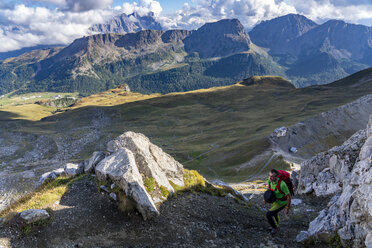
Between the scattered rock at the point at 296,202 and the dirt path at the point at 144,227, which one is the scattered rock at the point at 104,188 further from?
the scattered rock at the point at 296,202

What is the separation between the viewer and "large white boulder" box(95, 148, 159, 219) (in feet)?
52.1

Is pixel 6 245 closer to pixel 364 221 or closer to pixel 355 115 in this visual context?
pixel 364 221

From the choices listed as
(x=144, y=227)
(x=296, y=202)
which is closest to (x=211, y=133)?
(x=296, y=202)

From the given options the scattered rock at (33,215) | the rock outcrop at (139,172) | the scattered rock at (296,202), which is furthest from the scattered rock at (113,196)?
the scattered rock at (296,202)

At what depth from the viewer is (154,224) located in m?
15.4

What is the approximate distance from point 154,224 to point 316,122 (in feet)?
285

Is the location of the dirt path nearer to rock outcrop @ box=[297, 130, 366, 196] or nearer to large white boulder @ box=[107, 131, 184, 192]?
large white boulder @ box=[107, 131, 184, 192]

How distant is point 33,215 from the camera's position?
46.0 ft

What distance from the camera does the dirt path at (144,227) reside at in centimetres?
1351

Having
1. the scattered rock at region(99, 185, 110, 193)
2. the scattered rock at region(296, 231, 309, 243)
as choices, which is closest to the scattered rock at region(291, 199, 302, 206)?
the scattered rock at region(296, 231, 309, 243)

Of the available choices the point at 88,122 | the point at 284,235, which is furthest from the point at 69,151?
the point at 284,235

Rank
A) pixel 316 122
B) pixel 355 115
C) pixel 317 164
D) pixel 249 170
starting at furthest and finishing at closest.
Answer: pixel 355 115 → pixel 316 122 → pixel 249 170 → pixel 317 164

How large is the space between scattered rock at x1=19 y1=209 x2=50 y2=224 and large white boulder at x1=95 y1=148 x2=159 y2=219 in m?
5.01

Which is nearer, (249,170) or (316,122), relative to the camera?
(249,170)
